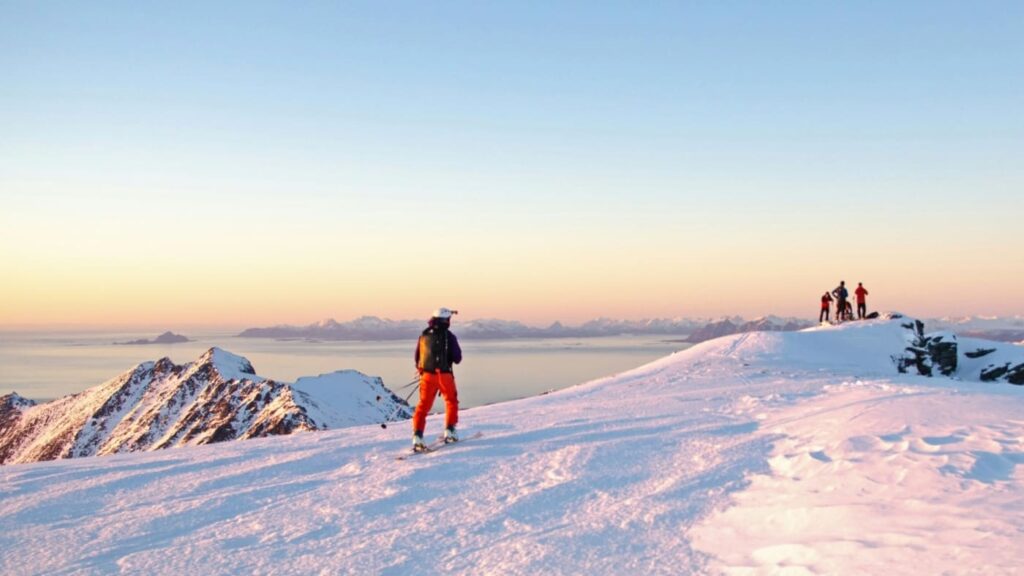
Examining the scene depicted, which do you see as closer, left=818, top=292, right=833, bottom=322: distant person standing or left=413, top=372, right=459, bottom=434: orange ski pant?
A: left=413, top=372, right=459, bottom=434: orange ski pant

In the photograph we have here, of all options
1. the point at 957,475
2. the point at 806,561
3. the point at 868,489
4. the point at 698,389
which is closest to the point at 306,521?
the point at 806,561

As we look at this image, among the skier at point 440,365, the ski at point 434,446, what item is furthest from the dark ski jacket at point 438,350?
the ski at point 434,446

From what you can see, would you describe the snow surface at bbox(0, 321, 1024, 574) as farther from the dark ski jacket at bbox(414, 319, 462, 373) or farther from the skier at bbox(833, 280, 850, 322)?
the skier at bbox(833, 280, 850, 322)

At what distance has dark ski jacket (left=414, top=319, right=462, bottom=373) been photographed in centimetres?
1238

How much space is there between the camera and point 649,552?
273 inches

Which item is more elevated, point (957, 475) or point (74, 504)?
point (957, 475)

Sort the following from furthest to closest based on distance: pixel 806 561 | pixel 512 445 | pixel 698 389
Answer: pixel 698 389 < pixel 512 445 < pixel 806 561

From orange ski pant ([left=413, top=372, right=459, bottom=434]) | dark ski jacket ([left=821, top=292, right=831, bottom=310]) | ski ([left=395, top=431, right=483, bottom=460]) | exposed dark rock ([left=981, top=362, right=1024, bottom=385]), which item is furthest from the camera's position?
dark ski jacket ([left=821, top=292, right=831, bottom=310])

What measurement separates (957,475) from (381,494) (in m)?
7.49

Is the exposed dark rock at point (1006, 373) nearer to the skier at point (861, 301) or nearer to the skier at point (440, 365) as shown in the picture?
the skier at point (861, 301)

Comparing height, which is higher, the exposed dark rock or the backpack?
the backpack

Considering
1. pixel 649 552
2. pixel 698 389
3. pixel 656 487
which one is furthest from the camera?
pixel 698 389

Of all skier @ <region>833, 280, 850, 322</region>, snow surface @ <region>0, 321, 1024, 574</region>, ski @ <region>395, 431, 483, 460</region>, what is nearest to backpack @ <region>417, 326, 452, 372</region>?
ski @ <region>395, 431, 483, 460</region>

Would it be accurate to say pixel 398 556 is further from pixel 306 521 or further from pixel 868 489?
pixel 868 489
